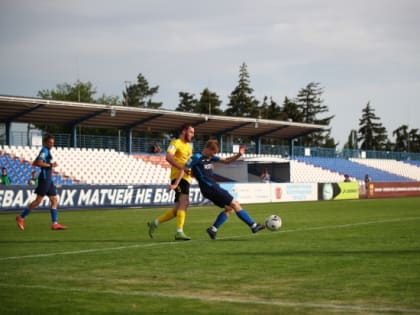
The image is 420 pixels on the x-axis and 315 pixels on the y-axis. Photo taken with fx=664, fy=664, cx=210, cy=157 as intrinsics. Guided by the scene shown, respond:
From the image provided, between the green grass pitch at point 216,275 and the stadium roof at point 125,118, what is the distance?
27.8m

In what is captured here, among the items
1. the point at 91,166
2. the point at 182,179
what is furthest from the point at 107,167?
the point at 182,179

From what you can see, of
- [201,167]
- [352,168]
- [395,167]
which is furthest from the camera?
[395,167]

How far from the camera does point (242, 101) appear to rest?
97.1 metres

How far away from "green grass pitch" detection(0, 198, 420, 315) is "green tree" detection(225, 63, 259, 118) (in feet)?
274

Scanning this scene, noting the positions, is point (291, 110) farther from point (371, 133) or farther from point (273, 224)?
point (273, 224)

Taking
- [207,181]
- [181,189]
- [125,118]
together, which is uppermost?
[125,118]

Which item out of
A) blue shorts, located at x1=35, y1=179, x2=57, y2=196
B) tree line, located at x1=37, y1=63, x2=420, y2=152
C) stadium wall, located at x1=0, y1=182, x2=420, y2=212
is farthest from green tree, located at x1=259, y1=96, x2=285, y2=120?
blue shorts, located at x1=35, y1=179, x2=57, y2=196

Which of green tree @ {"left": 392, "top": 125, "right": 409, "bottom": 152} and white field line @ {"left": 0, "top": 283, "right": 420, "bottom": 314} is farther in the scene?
green tree @ {"left": 392, "top": 125, "right": 409, "bottom": 152}

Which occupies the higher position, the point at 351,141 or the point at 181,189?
the point at 351,141

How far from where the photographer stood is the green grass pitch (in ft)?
20.3

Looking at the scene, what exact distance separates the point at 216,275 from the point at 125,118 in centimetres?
3899

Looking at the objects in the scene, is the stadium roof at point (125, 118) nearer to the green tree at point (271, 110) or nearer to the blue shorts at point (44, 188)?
the blue shorts at point (44, 188)

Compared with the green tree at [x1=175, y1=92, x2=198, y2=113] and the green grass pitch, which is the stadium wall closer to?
the green grass pitch

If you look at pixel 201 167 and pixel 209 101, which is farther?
pixel 209 101
